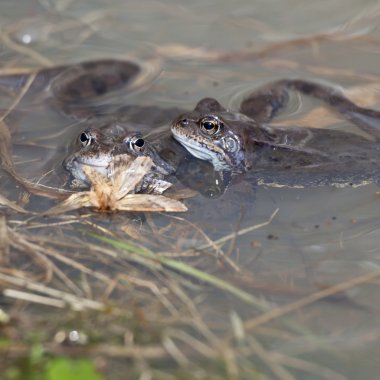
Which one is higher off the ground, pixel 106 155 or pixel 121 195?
pixel 106 155

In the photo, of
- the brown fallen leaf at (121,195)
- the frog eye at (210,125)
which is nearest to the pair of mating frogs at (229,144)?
the frog eye at (210,125)

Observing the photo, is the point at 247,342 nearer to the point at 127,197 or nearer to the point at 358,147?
the point at 127,197

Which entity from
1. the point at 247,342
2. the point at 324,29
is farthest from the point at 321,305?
the point at 324,29

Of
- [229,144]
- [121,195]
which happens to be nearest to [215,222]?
[121,195]

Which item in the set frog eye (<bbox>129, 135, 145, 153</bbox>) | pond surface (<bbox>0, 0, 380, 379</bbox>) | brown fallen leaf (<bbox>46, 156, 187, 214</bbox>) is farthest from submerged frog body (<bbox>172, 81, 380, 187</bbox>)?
brown fallen leaf (<bbox>46, 156, 187, 214</bbox>)

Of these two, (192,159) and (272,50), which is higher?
(272,50)

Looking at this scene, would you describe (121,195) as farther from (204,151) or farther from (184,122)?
(204,151)

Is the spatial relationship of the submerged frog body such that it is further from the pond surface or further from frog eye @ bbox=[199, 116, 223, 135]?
the pond surface

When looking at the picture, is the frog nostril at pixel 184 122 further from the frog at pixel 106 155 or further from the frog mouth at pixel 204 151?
the frog at pixel 106 155
